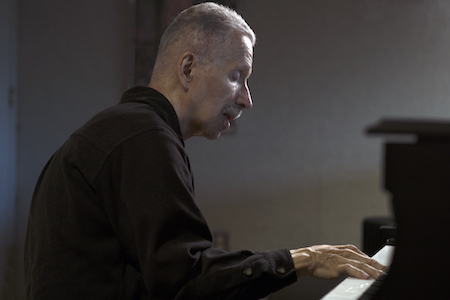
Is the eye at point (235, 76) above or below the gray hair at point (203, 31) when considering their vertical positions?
below

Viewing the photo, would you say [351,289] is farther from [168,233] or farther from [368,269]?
[168,233]

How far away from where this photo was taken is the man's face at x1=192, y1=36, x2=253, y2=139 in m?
1.14

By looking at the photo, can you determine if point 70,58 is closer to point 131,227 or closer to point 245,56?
point 245,56

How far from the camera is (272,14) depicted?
3.08 metres

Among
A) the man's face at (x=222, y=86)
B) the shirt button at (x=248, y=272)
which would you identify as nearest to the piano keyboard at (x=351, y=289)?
the shirt button at (x=248, y=272)

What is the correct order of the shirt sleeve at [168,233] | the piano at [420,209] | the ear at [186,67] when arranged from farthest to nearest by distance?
the ear at [186,67]
the shirt sleeve at [168,233]
the piano at [420,209]

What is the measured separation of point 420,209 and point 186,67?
0.73m

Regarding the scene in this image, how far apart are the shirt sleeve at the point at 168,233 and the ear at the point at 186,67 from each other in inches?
13.7

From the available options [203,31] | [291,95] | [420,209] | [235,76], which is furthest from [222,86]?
[291,95]

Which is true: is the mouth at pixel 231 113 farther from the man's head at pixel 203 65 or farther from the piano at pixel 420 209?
the piano at pixel 420 209

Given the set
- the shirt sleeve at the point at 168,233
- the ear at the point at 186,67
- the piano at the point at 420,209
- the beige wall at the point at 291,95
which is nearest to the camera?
the piano at the point at 420,209

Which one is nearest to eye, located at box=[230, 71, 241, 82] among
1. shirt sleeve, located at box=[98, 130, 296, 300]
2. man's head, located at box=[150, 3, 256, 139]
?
man's head, located at box=[150, 3, 256, 139]

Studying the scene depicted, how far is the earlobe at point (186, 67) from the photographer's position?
1.14 m

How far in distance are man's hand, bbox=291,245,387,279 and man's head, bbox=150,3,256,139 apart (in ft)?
1.55
